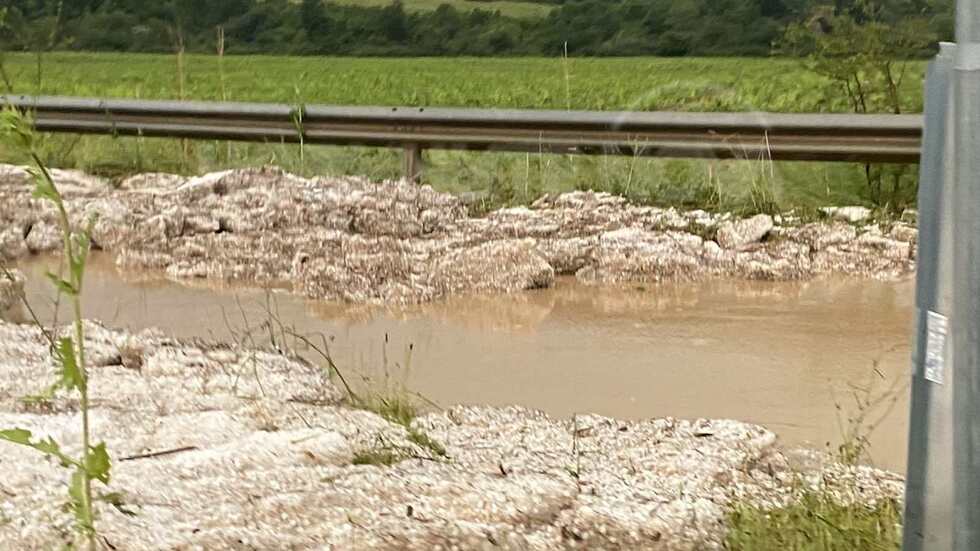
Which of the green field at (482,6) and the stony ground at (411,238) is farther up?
the green field at (482,6)

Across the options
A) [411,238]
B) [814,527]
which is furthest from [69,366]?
[411,238]

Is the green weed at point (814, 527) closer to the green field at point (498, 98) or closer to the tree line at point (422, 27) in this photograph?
the green field at point (498, 98)

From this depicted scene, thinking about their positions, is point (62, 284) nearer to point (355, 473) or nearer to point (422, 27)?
point (355, 473)

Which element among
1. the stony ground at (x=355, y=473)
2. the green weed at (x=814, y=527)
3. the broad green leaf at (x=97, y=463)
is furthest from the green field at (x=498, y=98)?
the green weed at (x=814, y=527)

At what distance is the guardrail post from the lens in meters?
11.0

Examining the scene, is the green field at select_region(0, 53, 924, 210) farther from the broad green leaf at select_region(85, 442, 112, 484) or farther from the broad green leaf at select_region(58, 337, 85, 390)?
the broad green leaf at select_region(85, 442, 112, 484)

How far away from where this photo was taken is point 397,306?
7910 mm

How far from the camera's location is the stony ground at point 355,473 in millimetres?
3789

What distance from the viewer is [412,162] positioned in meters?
11.0

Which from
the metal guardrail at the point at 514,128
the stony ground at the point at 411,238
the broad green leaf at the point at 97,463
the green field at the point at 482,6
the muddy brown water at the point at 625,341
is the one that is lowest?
the muddy brown water at the point at 625,341

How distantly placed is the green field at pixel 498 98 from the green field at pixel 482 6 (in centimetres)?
568

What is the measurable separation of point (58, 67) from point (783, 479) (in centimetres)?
2635

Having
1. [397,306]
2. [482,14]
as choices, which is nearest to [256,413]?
[397,306]

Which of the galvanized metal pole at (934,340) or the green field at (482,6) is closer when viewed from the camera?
the galvanized metal pole at (934,340)
